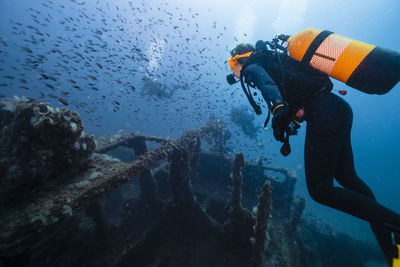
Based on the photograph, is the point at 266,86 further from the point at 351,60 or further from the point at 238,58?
the point at 238,58

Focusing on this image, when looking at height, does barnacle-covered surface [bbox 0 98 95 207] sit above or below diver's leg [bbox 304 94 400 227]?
below

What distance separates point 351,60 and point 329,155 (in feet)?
4.11

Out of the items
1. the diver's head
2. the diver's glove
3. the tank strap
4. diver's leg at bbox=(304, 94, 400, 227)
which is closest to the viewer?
the diver's glove

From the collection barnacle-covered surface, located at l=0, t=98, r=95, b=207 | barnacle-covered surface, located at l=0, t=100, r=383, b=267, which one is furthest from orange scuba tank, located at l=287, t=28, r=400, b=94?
barnacle-covered surface, located at l=0, t=98, r=95, b=207

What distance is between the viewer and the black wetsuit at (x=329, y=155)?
2.19m

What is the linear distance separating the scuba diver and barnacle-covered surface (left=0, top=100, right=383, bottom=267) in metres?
1.38

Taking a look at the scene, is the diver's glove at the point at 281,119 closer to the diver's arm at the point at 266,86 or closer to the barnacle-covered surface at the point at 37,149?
the diver's arm at the point at 266,86

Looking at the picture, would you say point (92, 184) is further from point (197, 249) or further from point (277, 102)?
point (197, 249)

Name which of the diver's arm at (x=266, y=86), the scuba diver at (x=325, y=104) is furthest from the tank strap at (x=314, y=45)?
the diver's arm at (x=266, y=86)

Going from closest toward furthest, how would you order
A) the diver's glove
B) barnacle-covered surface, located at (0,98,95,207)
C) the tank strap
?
the diver's glove < barnacle-covered surface, located at (0,98,95,207) < the tank strap

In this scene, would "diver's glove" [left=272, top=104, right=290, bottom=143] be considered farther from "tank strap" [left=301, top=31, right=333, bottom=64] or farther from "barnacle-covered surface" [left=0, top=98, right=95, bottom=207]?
"barnacle-covered surface" [left=0, top=98, right=95, bottom=207]

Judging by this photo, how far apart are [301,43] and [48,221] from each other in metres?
4.09

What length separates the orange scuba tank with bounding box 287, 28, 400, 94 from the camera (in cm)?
210

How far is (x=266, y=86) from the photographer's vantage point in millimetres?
2270
